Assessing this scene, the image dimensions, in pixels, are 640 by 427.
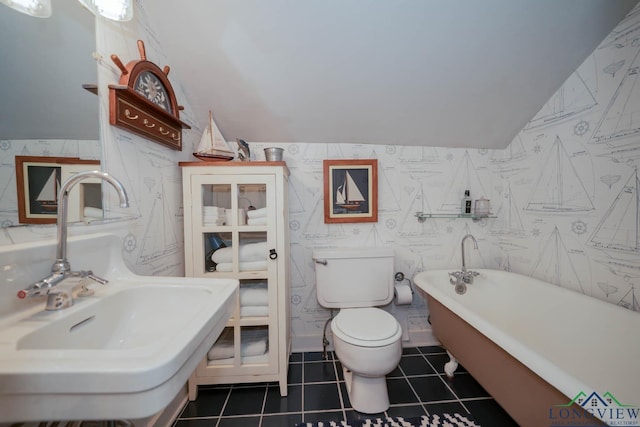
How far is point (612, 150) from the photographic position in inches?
47.5

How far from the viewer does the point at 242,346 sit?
55.2 inches

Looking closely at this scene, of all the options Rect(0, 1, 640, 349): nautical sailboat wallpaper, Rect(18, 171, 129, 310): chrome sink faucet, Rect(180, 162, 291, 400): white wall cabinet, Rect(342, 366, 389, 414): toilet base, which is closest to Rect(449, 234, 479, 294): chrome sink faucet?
Rect(0, 1, 640, 349): nautical sailboat wallpaper

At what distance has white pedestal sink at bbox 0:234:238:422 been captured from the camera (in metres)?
0.41

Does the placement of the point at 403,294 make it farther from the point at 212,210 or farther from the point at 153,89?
the point at 153,89

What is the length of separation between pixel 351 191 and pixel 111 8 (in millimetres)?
1517

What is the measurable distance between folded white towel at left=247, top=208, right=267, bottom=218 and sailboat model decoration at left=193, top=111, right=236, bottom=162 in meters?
0.37

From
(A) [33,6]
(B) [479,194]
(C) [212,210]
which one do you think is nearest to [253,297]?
(C) [212,210]

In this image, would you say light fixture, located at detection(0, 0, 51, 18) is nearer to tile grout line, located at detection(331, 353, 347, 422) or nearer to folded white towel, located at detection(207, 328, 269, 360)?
folded white towel, located at detection(207, 328, 269, 360)

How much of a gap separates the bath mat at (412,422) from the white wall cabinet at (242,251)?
1.14 ft

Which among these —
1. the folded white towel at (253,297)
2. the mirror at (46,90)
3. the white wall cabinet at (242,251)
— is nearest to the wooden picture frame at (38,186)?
the mirror at (46,90)

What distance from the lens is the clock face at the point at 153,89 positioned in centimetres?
103

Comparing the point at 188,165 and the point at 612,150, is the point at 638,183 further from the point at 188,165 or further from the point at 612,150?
the point at 188,165

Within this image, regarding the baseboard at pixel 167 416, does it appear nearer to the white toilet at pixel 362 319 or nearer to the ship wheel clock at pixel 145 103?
the white toilet at pixel 362 319

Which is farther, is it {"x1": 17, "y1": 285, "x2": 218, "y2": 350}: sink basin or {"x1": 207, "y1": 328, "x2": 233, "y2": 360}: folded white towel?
{"x1": 207, "y1": 328, "x2": 233, "y2": 360}: folded white towel
